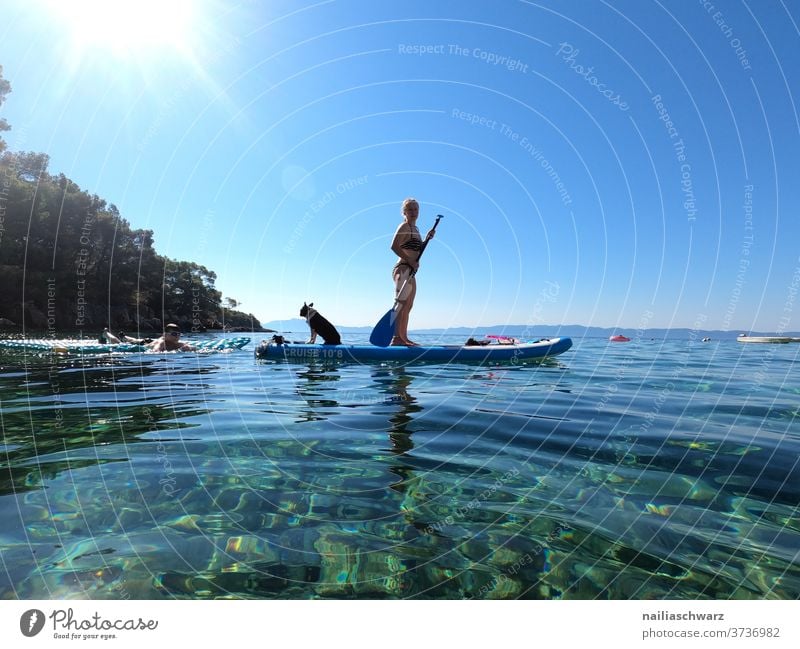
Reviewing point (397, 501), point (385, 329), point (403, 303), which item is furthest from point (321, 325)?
point (397, 501)

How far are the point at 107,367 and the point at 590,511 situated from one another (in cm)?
1249

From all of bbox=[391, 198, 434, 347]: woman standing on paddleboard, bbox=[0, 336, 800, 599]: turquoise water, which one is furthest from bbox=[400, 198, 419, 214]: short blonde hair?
Answer: bbox=[0, 336, 800, 599]: turquoise water

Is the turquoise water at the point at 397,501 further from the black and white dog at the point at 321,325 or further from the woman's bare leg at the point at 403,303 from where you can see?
the black and white dog at the point at 321,325

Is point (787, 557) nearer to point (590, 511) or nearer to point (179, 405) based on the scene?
point (590, 511)

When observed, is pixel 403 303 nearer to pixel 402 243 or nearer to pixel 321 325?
pixel 402 243

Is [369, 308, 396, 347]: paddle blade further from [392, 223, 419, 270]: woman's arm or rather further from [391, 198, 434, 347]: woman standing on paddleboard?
[392, 223, 419, 270]: woman's arm

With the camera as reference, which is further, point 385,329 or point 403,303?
point 385,329

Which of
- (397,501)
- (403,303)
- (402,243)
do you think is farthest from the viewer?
(403,303)

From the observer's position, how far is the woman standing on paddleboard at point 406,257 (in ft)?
39.5

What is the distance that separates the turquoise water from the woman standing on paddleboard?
675 cm

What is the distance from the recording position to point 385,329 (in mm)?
12633

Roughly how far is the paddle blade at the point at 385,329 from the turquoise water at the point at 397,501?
22.2 feet

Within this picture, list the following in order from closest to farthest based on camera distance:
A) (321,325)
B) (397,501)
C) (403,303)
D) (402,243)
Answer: (397,501), (402,243), (403,303), (321,325)

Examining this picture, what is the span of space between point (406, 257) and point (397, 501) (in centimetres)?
1002
